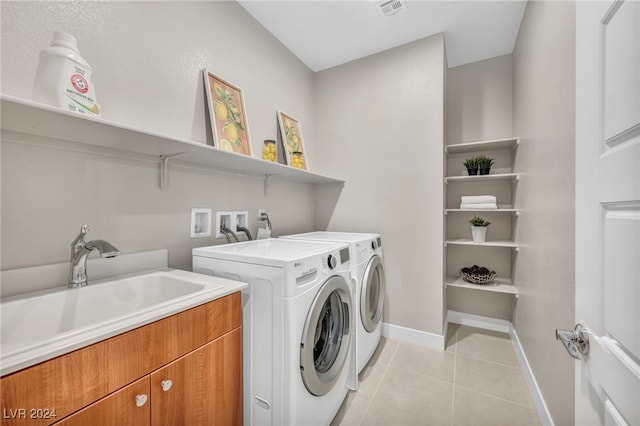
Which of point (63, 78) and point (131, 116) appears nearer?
point (63, 78)

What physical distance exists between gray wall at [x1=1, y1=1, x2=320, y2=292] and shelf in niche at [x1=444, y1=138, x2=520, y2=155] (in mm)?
1873

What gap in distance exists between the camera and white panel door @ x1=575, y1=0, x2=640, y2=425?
1.48ft

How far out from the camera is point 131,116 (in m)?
1.27

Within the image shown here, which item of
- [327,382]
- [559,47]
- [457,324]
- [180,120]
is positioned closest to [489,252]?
[457,324]

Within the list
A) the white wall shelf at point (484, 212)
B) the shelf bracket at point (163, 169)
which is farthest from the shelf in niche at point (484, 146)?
the shelf bracket at point (163, 169)

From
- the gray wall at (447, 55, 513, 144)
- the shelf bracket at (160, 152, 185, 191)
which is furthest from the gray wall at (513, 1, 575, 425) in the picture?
the shelf bracket at (160, 152, 185, 191)

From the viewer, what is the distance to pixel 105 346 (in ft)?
2.21

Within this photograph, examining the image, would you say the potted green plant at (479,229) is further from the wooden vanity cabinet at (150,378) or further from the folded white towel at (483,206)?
the wooden vanity cabinet at (150,378)

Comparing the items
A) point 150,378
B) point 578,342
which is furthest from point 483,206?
point 150,378

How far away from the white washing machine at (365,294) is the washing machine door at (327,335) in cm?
16

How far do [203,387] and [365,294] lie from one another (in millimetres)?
1176

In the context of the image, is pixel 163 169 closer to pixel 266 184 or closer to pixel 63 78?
pixel 63 78

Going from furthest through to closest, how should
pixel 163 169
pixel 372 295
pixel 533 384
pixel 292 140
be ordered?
pixel 292 140, pixel 372 295, pixel 533 384, pixel 163 169

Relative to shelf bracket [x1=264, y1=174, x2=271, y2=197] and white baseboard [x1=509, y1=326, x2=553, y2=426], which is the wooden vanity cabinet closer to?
shelf bracket [x1=264, y1=174, x2=271, y2=197]
